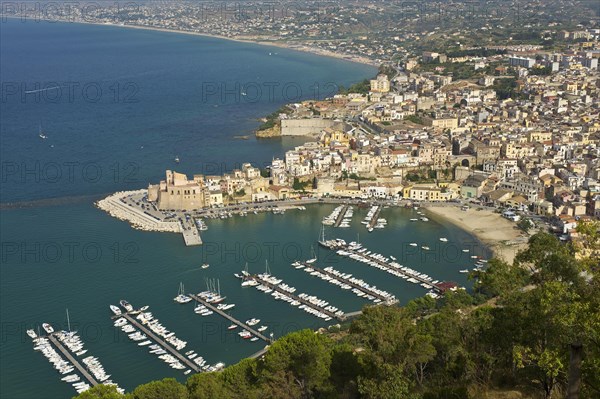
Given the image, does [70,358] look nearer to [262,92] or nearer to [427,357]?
[427,357]

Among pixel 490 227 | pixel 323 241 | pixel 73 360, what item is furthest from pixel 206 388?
pixel 490 227

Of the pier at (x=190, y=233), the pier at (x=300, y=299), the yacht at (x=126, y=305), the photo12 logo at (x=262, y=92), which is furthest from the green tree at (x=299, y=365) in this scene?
the photo12 logo at (x=262, y=92)

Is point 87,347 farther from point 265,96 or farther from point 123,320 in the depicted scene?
point 265,96

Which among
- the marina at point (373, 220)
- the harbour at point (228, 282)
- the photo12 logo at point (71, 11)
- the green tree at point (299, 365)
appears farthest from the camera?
the photo12 logo at point (71, 11)

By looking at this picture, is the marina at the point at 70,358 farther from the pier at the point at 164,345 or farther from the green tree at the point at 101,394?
the green tree at the point at 101,394

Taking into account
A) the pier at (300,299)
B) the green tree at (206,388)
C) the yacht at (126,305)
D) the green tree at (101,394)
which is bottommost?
the yacht at (126,305)

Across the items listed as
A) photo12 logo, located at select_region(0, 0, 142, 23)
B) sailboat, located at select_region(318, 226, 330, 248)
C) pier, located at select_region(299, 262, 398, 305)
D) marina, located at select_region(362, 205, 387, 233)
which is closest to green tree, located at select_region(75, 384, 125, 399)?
pier, located at select_region(299, 262, 398, 305)
